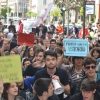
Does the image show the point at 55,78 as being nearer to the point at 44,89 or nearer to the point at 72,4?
the point at 44,89

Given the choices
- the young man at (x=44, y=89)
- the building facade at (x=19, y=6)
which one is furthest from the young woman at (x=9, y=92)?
the building facade at (x=19, y=6)

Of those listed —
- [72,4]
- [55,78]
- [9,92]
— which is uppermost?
[72,4]

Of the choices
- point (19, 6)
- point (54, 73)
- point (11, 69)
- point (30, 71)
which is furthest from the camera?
point (19, 6)

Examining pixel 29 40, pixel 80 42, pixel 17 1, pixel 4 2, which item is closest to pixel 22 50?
pixel 29 40

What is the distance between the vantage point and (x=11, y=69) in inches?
227

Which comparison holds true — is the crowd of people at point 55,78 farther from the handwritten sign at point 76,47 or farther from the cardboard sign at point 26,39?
the cardboard sign at point 26,39

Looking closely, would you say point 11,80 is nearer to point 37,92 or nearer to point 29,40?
point 37,92

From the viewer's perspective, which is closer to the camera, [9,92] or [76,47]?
[9,92]

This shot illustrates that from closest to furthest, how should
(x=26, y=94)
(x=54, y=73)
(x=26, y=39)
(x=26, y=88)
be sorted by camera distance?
1. (x=26, y=94)
2. (x=54, y=73)
3. (x=26, y=88)
4. (x=26, y=39)

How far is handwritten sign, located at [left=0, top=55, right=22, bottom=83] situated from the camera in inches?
225

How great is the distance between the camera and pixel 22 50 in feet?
34.9

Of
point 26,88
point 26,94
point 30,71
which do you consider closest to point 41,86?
point 26,94

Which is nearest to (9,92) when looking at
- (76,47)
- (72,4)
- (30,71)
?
(30,71)

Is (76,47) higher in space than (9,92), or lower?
higher
